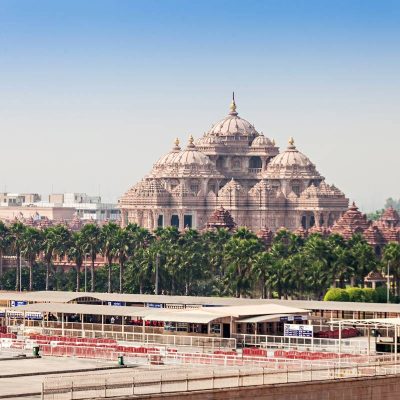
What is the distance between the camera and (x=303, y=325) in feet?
347

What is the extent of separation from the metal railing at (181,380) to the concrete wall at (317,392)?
1.90 ft

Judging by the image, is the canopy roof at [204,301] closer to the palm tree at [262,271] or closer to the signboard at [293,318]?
the signboard at [293,318]

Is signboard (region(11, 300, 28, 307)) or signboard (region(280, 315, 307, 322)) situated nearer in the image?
signboard (region(280, 315, 307, 322))

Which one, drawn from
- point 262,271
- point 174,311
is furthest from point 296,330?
point 262,271

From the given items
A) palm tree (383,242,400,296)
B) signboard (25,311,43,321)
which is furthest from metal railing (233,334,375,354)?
palm tree (383,242,400,296)

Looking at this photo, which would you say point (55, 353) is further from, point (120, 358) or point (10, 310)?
point (10, 310)

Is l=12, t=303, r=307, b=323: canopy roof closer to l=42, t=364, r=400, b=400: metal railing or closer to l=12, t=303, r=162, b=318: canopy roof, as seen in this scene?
l=12, t=303, r=162, b=318: canopy roof

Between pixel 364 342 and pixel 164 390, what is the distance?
32.0m

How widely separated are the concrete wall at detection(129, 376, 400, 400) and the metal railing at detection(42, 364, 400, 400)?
1.90 feet

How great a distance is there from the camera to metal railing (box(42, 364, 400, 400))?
2670 inches

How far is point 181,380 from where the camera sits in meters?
71.5

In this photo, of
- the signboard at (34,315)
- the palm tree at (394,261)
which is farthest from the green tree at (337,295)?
the signboard at (34,315)

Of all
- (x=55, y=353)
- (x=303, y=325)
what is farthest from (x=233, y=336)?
(x=55, y=353)

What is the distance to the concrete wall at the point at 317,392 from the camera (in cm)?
7000
